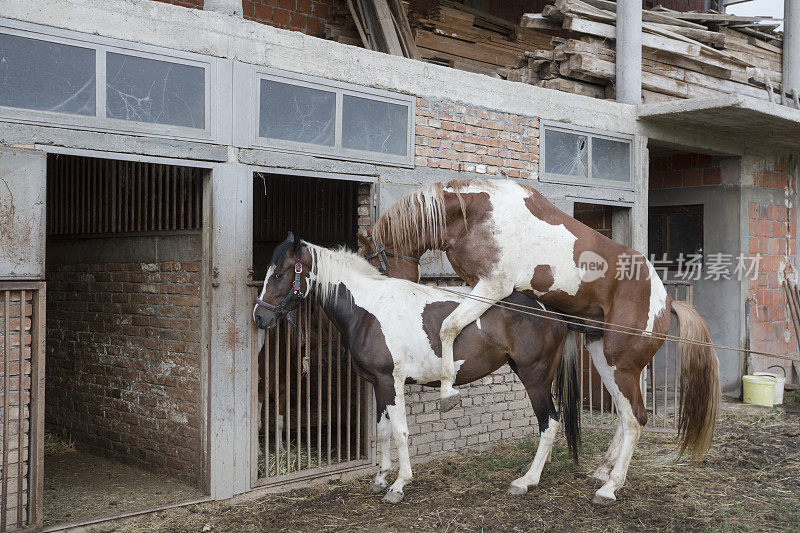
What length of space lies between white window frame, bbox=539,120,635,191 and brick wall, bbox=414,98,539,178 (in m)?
0.08

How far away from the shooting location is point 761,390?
8.98m

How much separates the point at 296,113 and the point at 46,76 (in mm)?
1722

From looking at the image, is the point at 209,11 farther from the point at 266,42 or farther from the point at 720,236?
the point at 720,236

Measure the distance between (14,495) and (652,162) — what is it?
29.6 feet

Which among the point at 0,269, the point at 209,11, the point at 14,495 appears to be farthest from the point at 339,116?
the point at 14,495

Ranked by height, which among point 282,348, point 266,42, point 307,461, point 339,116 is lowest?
point 307,461

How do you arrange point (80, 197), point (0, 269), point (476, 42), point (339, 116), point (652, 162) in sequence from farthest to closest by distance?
point (652, 162), point (476, 42), point (80, 197), point (339, 116), point (0, 269)

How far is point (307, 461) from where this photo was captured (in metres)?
5.66

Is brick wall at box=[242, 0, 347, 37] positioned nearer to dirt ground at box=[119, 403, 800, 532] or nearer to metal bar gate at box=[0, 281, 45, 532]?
metal bar gate at box=[0, 281, 45, 532]

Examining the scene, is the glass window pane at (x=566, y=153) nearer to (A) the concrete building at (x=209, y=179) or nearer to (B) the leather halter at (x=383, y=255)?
(A) the concrete building at (x=209, y=179)

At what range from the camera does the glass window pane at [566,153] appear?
7133 millimetres

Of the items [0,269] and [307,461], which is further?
[307,461]

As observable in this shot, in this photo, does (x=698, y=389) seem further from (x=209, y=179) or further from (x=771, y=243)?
(x=771, y=243)

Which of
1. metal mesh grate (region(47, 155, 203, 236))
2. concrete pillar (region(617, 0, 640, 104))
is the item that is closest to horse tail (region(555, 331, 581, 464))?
metal mesh grate (region(47, 155, 203, 236))
